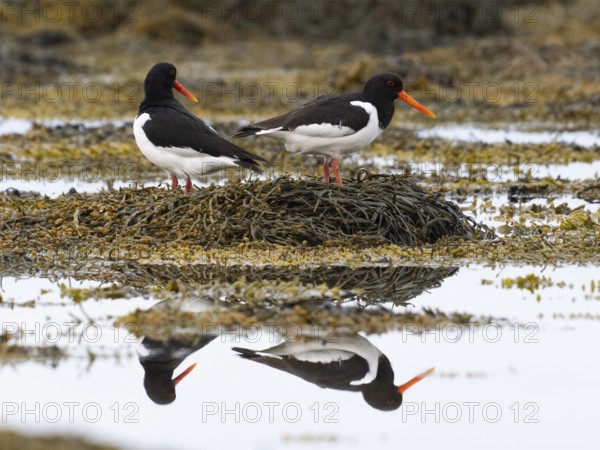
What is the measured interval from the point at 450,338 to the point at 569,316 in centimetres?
101

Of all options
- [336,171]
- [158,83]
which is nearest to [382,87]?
[336,171]

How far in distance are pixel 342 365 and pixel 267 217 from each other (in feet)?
11.4

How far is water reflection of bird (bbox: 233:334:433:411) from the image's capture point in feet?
19.4

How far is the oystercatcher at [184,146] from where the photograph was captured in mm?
10008

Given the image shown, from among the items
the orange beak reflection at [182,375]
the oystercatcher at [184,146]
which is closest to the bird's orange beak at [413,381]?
the orange beak reflection at [182,375]

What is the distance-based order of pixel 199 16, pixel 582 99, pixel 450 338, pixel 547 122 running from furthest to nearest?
pixel 199 16, pixel 582 99, pixel 547 122, pixel 450 338

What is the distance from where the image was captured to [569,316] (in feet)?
24.0

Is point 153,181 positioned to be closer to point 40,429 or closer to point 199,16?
point 40,429

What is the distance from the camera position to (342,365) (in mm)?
6211

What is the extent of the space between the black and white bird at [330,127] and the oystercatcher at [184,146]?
0.80 feet

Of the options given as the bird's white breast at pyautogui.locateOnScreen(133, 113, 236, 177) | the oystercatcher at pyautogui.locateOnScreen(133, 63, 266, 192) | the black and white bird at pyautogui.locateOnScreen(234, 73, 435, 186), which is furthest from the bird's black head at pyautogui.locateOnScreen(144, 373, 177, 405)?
the black and white bird at pyautogui.locateOnScreen(234, 73, 435, 186)

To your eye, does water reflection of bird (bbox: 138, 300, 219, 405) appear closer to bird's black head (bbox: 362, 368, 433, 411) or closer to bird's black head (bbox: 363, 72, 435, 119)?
bird's black head (bbox: 362, 368, 433, 411)

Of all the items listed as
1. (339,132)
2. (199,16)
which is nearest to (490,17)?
(199,16)

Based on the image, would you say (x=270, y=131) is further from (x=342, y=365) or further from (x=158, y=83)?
(x=342, y=365)
